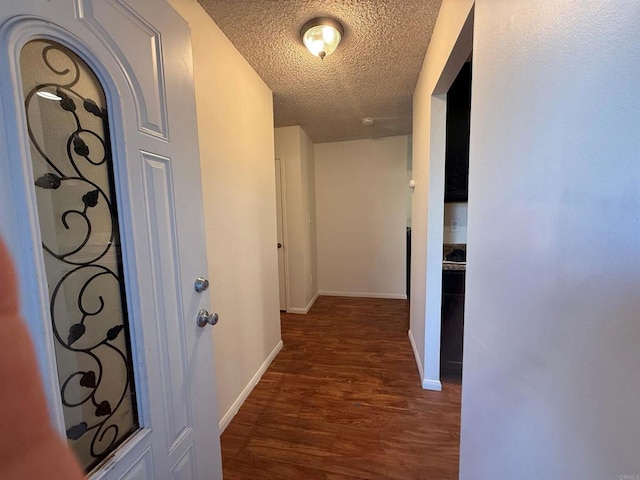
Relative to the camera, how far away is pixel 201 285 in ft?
3.14

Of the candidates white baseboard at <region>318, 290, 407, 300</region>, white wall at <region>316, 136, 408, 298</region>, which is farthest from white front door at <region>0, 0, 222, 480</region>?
white baseboard at <region>318, 290, 407, 300</region>

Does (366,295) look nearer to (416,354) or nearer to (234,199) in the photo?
(416,354)

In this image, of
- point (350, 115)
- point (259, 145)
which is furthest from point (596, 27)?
point (350, 115)

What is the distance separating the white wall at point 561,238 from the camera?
37cm

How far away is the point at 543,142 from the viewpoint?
541 millimetres

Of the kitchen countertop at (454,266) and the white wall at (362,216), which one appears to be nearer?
the kitchen countertop at (454,266)

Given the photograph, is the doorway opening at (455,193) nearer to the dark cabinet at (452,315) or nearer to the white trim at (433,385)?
the dark cabinet at (452,315)

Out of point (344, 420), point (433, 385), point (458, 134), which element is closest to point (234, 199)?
point (344, 420)

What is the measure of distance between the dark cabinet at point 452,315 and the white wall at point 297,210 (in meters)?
1.91

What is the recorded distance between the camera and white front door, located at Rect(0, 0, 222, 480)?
1.60ft

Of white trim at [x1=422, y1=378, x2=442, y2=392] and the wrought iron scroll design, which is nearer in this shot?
the wrought iron scroll design

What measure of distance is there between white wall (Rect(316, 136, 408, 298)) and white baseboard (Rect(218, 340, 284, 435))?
1.91m

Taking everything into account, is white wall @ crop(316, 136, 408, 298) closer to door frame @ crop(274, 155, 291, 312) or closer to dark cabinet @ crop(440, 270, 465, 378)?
door frame @ crop(274, 155, 291, 312)

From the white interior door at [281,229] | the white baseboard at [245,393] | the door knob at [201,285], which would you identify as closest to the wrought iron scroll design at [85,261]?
the door knob at [201,285]
